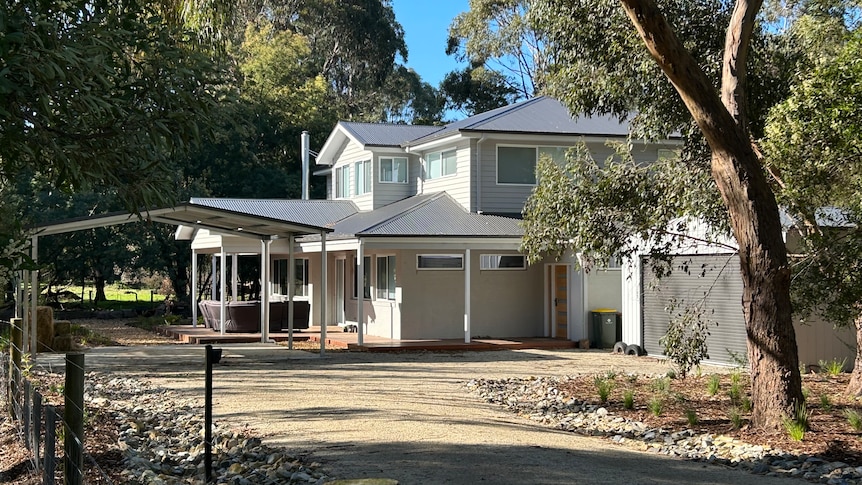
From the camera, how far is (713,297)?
18594 mm

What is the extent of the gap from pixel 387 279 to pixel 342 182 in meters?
7.57

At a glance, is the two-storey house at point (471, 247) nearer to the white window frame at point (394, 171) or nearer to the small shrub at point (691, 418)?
the white window frame at point (394, 171)

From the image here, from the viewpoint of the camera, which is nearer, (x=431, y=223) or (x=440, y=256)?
(x=431, y=223)

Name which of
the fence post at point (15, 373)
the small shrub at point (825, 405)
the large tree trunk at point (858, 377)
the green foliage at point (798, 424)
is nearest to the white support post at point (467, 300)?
the large tree trunk at point (858, 377)

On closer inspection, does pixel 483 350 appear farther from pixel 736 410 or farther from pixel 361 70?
pixel 361 70

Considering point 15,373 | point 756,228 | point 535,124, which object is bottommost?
point 15,373

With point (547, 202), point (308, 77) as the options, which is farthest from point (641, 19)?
point (308, 77)

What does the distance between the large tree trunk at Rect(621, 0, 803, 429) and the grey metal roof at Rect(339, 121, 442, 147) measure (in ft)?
57.0

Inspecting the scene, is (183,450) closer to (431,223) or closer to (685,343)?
(685,343)

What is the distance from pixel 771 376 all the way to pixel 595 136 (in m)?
14.2

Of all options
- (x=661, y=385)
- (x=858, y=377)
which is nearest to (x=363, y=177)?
(x=661, y=385)

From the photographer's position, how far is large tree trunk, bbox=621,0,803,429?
10617 mm

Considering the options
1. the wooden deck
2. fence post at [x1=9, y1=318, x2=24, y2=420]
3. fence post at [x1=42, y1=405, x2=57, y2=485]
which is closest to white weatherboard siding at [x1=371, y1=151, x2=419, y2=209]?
the wooden deck

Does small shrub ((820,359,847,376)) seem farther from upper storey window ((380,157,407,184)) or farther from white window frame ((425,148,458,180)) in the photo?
upper storey window ((380,157,407,184))
